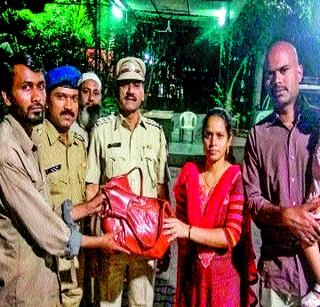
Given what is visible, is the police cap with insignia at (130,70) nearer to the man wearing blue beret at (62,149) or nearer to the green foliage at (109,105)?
the man wearing blue beret at (62,149)

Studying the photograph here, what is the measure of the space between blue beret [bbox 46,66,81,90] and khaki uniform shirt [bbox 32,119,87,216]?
0.33 meters

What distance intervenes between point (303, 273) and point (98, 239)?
1315 mm

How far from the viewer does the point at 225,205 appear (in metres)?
3.11

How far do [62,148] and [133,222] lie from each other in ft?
3.42

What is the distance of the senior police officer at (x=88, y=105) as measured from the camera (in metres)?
4.53

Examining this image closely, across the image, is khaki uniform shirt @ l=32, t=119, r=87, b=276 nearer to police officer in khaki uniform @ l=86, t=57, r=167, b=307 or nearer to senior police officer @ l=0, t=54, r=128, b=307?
police officer in khaki uniform @ l=86, t=57, r=167, b=307

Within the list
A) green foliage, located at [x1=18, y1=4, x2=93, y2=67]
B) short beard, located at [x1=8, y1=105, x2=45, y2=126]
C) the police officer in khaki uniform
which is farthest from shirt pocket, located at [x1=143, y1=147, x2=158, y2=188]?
green foliage, located at [x1=18, y1=4, x2=93, y2=67]

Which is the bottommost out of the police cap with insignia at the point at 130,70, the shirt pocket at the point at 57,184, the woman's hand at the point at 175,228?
the woman's hand at the point at 175,228

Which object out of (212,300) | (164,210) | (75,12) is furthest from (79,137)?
(75,12)

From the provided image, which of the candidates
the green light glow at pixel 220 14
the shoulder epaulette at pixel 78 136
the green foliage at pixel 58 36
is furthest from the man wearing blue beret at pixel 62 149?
the green light glow at pixel 220 14

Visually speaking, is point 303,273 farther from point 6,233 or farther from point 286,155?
point 6,233

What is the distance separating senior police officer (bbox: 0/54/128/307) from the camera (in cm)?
242

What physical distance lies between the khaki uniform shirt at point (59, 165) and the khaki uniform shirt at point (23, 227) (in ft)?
3.16

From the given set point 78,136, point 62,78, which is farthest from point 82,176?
point 62,78
